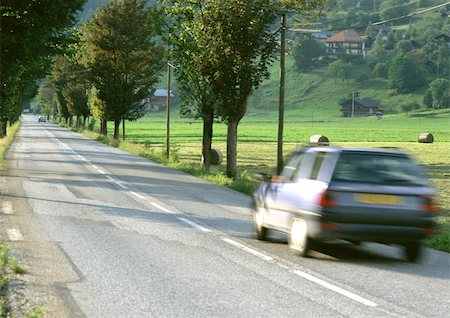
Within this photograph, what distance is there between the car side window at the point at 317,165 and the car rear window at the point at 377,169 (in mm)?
365

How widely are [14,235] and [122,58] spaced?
1979 inches

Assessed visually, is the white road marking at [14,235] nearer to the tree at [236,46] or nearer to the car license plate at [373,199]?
the car license plate at [373,199]

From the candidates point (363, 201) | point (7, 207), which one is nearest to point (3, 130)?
point (7, 207)

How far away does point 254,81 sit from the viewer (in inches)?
1086

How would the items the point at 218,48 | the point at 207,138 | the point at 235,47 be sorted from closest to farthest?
the point at 235,47, the point at 218,48, the point at 207,138

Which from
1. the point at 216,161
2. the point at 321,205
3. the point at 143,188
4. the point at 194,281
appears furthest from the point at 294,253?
the point at 216,161

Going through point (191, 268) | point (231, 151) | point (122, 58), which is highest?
point (122, 58)

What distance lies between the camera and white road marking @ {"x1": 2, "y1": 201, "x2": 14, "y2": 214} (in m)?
15.7

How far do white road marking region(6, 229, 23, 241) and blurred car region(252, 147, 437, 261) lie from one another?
4269mm

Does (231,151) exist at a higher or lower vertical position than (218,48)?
lower

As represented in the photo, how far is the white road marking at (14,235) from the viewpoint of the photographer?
39.1 feet

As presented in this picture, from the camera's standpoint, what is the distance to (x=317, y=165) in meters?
10.8

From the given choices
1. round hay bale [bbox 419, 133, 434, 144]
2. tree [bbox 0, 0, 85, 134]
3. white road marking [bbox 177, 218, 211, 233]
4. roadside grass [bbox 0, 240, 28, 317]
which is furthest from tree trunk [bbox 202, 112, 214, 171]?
round hay bale [bbox 419, 133, 434, 144]

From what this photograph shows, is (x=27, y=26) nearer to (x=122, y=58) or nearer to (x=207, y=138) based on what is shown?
(x=207, y=138)
